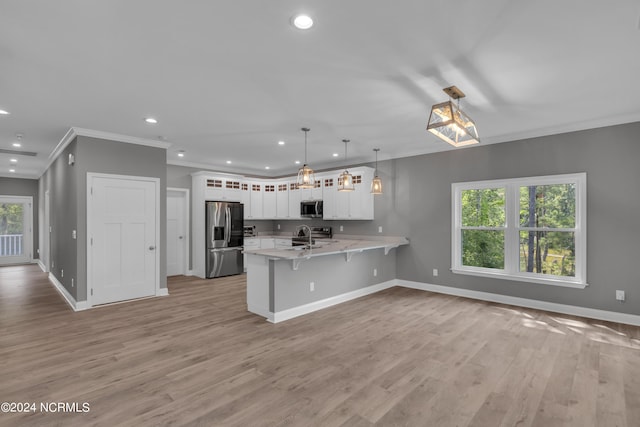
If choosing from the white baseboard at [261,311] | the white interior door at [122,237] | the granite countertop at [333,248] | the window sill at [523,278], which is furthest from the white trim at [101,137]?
the window sill at [523,278]

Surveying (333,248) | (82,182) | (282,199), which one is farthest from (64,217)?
(333,248)

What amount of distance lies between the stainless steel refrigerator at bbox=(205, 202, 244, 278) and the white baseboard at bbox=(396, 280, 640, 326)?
3866 millimetres

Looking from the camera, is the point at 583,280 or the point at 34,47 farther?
the point at 583,280

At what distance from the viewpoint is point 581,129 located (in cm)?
446

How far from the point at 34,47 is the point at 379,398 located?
12.3 feet

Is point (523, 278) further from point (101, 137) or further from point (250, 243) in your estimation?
point (101, 137)

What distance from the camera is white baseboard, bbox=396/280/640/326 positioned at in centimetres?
418

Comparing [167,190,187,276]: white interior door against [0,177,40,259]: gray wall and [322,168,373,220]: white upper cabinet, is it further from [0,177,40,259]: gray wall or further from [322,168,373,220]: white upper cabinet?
[0,177,40,259]: gray wall

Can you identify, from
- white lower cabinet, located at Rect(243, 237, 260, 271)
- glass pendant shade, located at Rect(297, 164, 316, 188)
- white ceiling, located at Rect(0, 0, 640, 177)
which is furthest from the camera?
white lower cabinet, located at Rect(243, 237, 260, 271)

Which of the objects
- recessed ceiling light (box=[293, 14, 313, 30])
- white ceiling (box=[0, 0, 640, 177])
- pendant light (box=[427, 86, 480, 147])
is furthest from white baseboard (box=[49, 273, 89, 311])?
pendant light (box=[427, 86, 480, 147])

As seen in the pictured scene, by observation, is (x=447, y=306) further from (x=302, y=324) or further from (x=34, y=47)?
(x=34, y=47)

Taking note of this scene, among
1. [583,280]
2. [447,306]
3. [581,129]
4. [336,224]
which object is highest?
[581,129]

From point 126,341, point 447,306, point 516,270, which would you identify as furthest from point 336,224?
point 126,341

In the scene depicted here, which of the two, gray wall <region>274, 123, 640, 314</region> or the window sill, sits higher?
gray wall <region>274, 123, 640, 314</region>
